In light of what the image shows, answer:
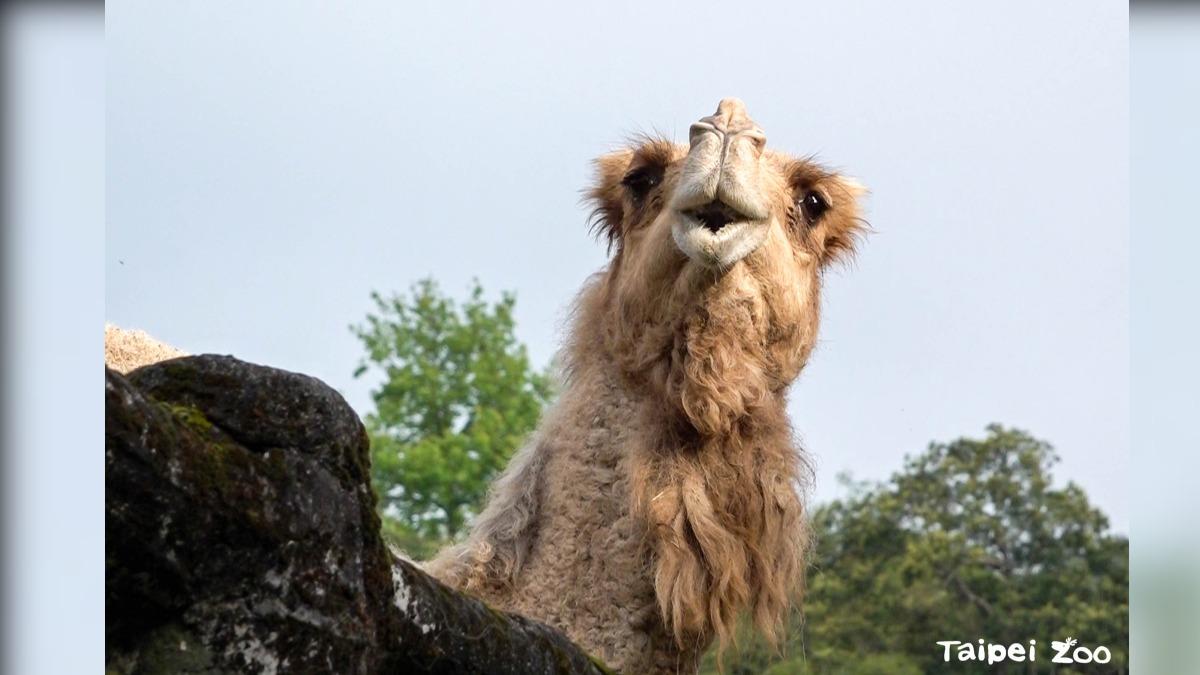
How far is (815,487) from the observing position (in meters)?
5.73

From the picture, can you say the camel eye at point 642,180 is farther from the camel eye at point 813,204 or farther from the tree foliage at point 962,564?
the tree foliage at point 962,564

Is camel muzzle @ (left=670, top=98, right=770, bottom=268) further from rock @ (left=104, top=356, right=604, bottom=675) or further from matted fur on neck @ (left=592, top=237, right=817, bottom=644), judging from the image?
rock @ (left=104, top=356, right=604, bottom=675)

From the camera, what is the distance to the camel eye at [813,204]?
5969 mm

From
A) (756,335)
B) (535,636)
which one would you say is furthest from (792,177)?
(535,636)

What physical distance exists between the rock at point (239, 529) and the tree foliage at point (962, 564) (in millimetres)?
13950

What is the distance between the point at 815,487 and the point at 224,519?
128 inches

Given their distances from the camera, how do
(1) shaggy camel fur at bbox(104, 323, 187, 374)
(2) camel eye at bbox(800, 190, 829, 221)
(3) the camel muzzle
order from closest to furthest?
(3) the camel muzzle → (1) shaggy camel fur at bbox(104, 323, 187, 374) → (2) camel eye at bbox(800, 190, 829, 221)

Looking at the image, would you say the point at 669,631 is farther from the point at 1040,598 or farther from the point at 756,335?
the point at 1040,598

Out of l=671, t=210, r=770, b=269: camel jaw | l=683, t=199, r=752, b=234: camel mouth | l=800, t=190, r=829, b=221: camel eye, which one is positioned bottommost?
l=671, t=210, r=770, b=269: camel jaw

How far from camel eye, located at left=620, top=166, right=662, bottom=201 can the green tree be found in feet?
43.3

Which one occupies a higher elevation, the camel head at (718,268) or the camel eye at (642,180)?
the camel eye at (642,180)

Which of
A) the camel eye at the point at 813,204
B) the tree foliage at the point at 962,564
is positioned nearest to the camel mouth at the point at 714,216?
the camel eye at the point at 813,204

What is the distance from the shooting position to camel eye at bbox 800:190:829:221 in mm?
5969

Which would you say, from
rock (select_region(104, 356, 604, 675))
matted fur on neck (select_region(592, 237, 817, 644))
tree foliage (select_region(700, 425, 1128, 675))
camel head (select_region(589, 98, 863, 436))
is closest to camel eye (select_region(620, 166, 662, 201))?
camel head (select_region(589, 98, 863, 436))
